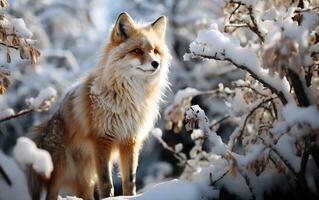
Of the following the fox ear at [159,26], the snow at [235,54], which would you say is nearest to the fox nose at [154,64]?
the fox ear at [159,26]

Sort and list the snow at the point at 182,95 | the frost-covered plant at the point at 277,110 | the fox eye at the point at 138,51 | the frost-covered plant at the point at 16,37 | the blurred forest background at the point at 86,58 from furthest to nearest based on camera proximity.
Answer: the blurred forest background at the point at 86,58 < the snow at the point at 182,95 < the fox eye at the point at 138,51 < the frost-covered plant at the point at 16,37 < the frost-covered plant at the point at 277,110

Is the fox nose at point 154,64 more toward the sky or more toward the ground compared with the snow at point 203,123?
more toward the sky

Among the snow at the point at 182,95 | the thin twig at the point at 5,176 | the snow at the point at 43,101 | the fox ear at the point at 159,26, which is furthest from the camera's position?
the fox ear at the point at 159,26

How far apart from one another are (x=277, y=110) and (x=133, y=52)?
1.72 meters

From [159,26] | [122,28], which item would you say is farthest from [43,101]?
[159,26]

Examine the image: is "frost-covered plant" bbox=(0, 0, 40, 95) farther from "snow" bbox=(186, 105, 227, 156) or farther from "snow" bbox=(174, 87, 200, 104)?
"snow" bbox=(174, 87, 200, 104)

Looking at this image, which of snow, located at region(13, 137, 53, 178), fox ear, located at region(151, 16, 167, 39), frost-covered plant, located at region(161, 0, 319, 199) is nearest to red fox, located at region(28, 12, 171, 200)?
fox ear, located at region(151, 16, 167, 39)

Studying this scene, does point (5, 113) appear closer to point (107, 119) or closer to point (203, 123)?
point (203, 123)

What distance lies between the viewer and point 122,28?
5.13 metres

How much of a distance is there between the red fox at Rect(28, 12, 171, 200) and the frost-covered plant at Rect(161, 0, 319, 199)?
127 cm

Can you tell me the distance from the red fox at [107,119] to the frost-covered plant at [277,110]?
50.1 inches

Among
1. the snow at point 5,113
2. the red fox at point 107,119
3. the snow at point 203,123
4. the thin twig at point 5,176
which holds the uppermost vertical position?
the red fox at point 107,119

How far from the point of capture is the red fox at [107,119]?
189 inches

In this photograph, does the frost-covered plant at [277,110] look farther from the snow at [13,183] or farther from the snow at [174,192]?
the snow at [13,183]
